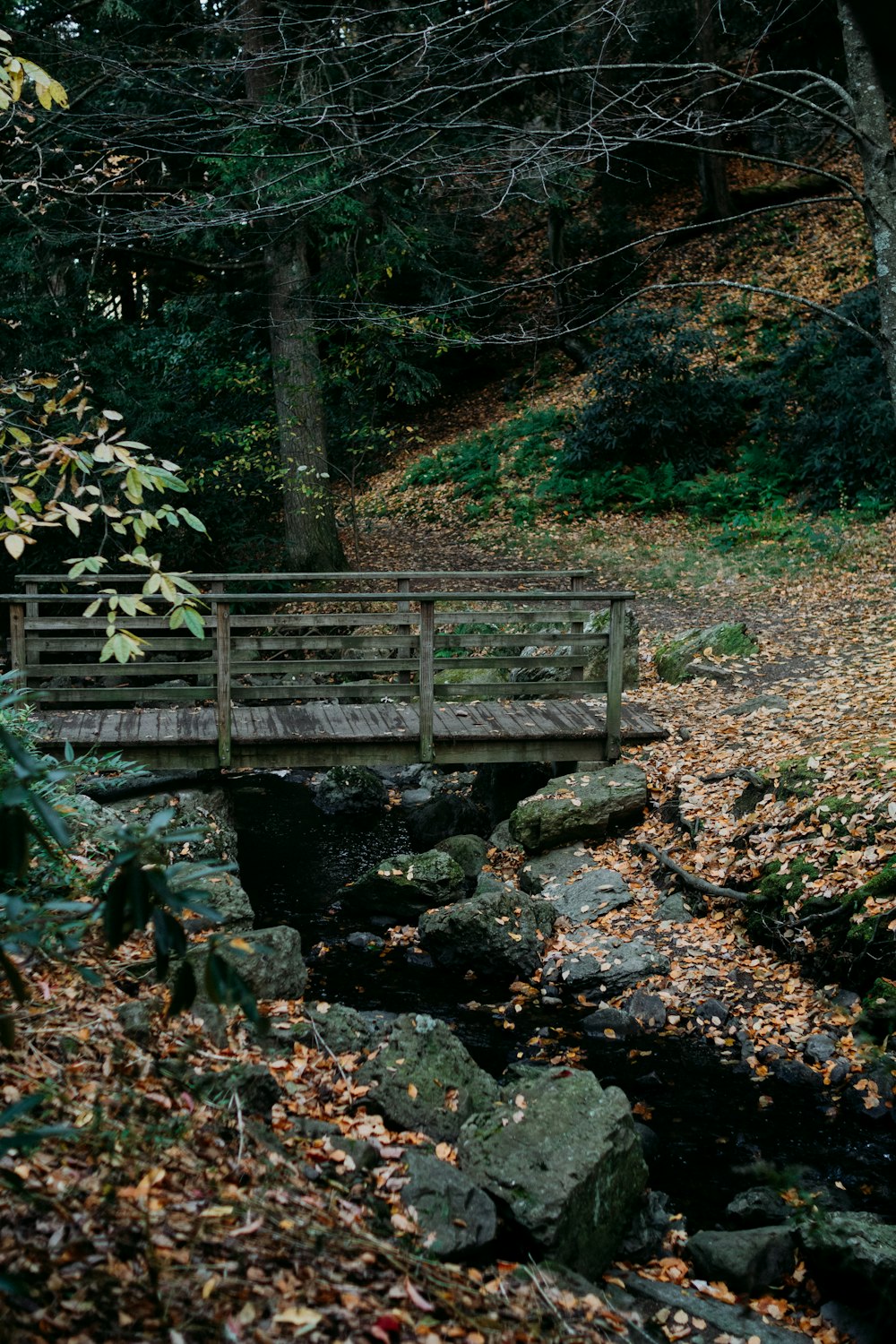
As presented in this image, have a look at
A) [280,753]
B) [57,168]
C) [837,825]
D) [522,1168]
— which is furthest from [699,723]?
[57,168]

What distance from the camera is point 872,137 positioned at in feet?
19.8

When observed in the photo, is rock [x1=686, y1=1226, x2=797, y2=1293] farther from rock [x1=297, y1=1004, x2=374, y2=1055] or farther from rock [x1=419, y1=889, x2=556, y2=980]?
rock [x1=419, y1=889, x2=556, y2=980]

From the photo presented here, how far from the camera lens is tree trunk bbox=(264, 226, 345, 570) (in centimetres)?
1408

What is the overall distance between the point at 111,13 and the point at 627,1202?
1395cm

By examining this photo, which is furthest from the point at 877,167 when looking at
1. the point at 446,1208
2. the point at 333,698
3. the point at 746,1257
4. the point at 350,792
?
the point at 350,792

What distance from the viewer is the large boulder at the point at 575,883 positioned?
7859mm

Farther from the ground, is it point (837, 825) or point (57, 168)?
point (57, 168)

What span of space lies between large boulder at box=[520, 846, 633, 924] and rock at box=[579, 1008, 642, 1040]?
43.9 inches

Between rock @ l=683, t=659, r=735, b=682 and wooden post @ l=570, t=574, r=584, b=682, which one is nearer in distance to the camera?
wooden post @ l=570, t=574, r=584, b=682

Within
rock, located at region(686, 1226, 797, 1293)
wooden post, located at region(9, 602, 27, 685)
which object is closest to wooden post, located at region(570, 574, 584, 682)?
wooden post, located at region(9, 602, 27, 685)

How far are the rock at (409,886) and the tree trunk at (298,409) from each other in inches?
275

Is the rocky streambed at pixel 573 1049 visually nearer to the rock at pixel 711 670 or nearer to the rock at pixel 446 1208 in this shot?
the rock at pixel 446 1208

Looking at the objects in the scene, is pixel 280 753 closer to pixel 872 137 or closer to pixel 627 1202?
pixel 627 1202

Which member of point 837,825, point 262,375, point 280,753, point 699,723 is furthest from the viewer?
point 262,375
